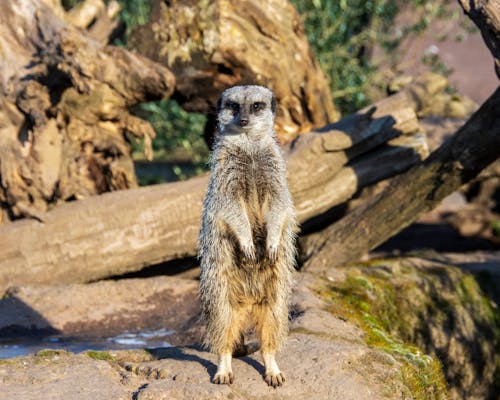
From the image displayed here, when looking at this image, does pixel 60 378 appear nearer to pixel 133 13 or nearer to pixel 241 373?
pixel 241 373

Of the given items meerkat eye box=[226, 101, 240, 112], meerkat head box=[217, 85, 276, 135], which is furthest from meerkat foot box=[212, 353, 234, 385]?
meerkat eye box=[226, 101, 240, 112]

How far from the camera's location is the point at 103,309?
243 inches

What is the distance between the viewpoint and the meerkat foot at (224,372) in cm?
372

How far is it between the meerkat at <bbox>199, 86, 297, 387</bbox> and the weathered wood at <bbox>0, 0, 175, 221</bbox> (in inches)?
125

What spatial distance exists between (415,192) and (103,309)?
3027 millimetres

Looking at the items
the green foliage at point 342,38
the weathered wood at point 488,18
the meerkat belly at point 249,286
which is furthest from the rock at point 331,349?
the green foliage at point 342,38

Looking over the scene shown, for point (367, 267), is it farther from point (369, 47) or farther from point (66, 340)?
point (369, 47)

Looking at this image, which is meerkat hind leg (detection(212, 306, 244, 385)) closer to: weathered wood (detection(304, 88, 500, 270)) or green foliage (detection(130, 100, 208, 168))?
weathered wood (detection(304, 88, 500, 270))

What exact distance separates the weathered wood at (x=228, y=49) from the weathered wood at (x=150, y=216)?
1007 mm

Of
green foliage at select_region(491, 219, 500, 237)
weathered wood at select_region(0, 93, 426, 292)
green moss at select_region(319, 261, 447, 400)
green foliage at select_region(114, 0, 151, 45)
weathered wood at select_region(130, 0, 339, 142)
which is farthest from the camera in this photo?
green foliage at select_region(114, 0, 151, 45)

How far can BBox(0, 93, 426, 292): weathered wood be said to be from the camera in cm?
662

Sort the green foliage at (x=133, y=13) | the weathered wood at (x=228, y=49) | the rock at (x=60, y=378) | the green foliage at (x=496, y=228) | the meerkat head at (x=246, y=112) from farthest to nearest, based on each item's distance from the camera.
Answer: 1. the green foliage at (x=133, y=13)
2. the green foliage at (x=496, y=228)
3. the weathered wood at (x=228, y=49)
4. the meerkat head at (x=246, y=112)
5. the rock at (x=60, y=378)

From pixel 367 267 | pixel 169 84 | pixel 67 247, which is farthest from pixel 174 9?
pixel 367 267

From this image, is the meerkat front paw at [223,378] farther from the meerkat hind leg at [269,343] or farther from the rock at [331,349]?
the meerkat hind leg at [269,343]
